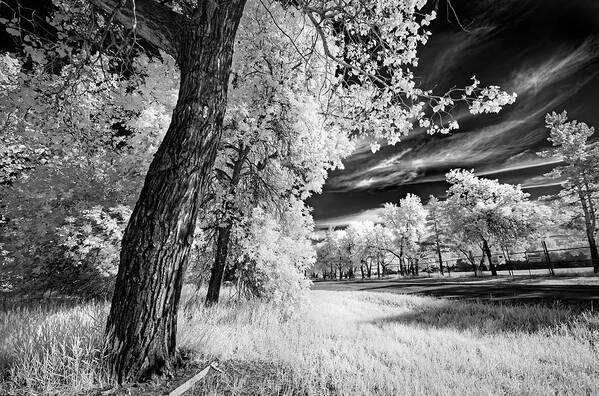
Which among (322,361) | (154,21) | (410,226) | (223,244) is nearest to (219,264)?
(223,244)

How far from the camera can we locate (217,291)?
24.9 feet

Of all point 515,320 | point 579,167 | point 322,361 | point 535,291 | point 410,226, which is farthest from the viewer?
point 410,226

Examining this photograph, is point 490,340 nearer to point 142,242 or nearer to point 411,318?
point 411,318

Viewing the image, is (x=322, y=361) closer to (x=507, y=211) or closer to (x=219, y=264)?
(x=219, y=264)

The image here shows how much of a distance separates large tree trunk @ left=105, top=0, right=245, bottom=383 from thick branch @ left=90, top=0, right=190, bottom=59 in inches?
6.0

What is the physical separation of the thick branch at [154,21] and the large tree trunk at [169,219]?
0.50ft

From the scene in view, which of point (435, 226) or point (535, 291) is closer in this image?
point (535, 291)

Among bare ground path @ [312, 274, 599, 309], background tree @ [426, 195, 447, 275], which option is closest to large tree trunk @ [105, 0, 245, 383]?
bare ground path @ [312, 274, 599, 309]

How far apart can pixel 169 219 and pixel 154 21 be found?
2076mm

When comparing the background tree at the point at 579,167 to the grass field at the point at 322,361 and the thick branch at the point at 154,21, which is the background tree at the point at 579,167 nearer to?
the grass field at the point at 322,361

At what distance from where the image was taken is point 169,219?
7.80ft

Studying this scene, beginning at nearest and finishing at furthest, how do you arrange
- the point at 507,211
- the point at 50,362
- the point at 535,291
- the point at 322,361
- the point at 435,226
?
1. the point at 50,362
2. the point at 322,361
3. the point at 535,291
4. the point at 507,211
5. the point at 435,226

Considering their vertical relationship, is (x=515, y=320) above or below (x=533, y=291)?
above

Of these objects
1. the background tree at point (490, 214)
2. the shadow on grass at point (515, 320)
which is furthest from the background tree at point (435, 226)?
the shadow on grass at point (515, 320)
